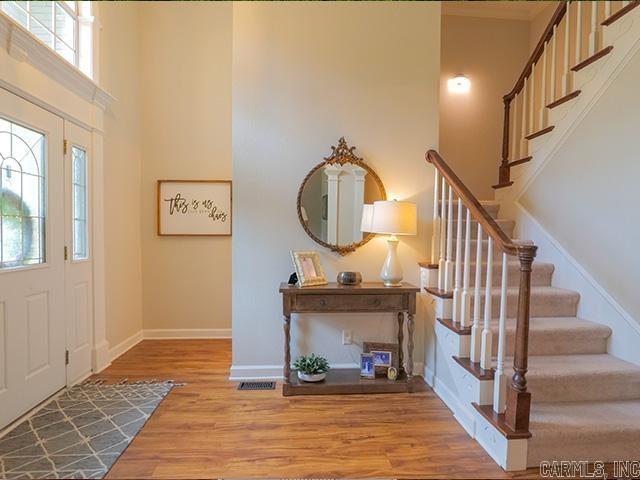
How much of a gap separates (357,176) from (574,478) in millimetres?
2359

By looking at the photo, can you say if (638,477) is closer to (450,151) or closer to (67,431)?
(67,431)

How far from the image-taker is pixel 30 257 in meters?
2.42

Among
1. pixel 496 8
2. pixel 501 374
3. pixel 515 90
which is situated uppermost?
pixel 496 8

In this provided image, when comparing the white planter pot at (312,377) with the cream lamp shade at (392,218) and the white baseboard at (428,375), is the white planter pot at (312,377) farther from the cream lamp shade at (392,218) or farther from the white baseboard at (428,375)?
the cream lamp shade at (392,218)

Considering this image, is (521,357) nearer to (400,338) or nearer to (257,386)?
(400,338)

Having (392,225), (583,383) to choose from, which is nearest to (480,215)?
(392,225)

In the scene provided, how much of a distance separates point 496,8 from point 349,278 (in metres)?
4.12

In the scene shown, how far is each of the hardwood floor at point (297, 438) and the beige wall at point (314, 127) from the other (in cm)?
48

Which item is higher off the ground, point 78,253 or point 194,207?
point 194,207

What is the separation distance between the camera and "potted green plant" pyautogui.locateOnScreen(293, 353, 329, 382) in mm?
2752

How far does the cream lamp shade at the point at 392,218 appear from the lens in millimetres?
2691

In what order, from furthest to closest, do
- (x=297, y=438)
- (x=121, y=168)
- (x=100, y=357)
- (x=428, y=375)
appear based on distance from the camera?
(x=121, y=168), (x=100, y=357), (x=428, y=375), (x=297, y=438)

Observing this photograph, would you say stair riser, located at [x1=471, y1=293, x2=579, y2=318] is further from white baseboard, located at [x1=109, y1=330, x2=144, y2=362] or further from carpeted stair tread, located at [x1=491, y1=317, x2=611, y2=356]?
white baseboard, located at [x1=109, y1=330, x2=144, y2=362]

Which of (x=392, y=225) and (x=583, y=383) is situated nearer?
(x=583, y=383)
